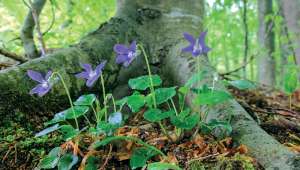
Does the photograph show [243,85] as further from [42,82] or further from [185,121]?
[42,82]

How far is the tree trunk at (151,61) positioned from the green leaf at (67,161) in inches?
17.4

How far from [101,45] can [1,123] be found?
67 cm

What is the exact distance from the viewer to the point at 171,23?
2.16m

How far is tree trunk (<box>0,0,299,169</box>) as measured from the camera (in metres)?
1.19

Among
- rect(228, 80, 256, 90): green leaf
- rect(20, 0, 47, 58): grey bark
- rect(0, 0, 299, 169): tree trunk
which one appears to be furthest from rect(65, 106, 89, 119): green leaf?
rect(20, 0, 47, 58): grey bark

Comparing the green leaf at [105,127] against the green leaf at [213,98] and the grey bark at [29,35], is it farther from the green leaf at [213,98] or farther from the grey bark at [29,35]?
the grey bark at [29,35]

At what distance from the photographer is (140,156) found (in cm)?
107

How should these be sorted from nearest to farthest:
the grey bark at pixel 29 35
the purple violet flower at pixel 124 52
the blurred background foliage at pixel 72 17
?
the purple violet flower at pixel 124 52 → the grey bark at pixel 29 35 → the blurred background foliage at pixel 72 17

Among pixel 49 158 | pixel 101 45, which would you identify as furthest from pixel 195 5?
pixel 49 158

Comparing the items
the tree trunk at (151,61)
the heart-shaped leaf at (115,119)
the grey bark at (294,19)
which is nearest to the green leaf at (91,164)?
the heart-shaped leaf at (115,119)

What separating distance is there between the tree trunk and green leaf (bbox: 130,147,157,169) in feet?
1.10

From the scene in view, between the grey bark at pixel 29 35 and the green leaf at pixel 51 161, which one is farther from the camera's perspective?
the grey bark at pixel 29 35

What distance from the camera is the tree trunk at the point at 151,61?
1.19 meters

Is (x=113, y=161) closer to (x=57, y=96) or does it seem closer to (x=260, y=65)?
(x=57, y=96)
